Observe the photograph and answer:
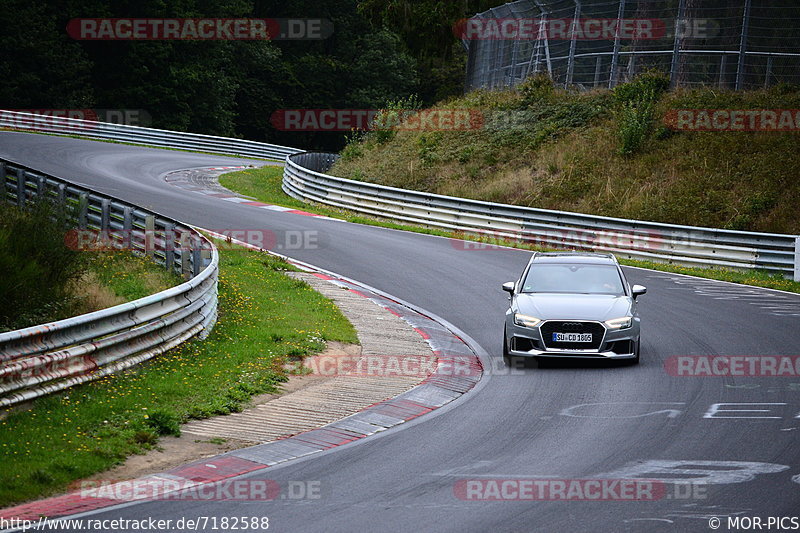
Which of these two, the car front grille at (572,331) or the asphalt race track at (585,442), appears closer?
the asphalt race track at (585,442)

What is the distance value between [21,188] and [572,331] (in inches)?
595

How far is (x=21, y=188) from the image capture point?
23203mm

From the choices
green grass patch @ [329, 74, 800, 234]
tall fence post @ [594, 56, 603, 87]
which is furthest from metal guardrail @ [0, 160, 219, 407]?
tall fence post @ [594, 56, 603, 87]

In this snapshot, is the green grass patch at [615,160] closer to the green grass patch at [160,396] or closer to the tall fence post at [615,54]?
the tall fence post at [615,54]

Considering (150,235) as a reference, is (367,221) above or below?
below

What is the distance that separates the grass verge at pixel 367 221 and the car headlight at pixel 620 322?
9241 millimetres

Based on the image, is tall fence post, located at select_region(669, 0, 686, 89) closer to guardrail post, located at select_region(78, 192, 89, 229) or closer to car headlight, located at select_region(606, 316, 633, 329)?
guardrail post, located at select_region(78, 192, 89, 229)

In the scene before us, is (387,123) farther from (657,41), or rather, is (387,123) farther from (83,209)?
(83,209)

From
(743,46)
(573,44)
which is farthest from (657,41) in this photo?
(573,44)

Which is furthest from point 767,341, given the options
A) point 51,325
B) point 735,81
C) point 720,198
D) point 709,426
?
point 735,81

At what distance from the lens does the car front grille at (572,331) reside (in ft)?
45.7

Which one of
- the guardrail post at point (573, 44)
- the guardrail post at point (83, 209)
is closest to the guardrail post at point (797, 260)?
the guardrail post at point (573, 44)

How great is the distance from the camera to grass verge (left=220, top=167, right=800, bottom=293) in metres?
22.9

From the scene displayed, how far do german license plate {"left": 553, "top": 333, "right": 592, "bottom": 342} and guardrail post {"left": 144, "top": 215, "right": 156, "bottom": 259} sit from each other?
29.0 ft
